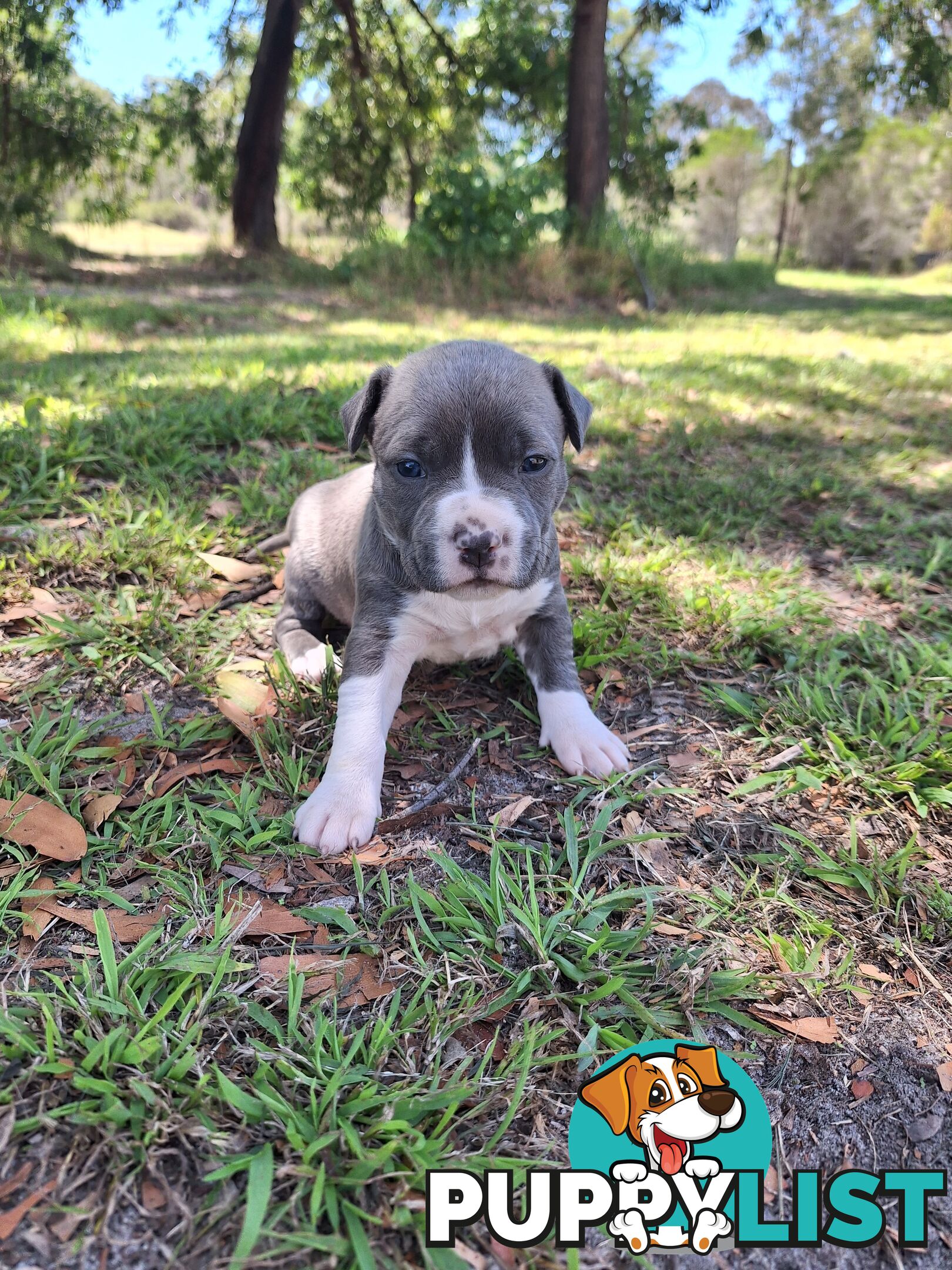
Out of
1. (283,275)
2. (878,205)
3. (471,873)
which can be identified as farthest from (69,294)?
(878,205)

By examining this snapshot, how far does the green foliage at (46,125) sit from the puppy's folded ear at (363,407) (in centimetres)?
1360

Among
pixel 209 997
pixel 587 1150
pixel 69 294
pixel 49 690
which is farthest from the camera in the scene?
pixel 69 294

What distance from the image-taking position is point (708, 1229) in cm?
153

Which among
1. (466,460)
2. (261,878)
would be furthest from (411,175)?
(261,878)

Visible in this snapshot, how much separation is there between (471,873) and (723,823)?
861mm

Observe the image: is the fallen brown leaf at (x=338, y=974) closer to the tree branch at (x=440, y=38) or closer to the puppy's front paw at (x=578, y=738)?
the puppy's front paw at (x=578, y=738)

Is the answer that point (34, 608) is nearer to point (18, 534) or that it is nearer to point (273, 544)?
point (18, 534)

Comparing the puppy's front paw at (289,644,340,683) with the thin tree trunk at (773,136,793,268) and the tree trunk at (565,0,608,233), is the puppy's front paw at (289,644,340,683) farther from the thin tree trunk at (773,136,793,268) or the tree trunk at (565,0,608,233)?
the thin tree trunk at (773,136,793,268)

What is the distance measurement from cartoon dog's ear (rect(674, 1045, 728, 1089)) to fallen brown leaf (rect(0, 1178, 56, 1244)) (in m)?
1.29

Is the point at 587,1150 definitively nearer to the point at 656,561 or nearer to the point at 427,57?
the point at 656,561

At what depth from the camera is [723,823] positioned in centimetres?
253

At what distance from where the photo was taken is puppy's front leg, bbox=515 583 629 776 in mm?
2746

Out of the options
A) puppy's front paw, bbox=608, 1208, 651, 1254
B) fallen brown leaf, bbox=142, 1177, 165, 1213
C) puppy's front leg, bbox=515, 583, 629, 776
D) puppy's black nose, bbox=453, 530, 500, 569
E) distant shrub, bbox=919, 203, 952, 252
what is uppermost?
distant shrub, bbox=919, 203, 952, 252

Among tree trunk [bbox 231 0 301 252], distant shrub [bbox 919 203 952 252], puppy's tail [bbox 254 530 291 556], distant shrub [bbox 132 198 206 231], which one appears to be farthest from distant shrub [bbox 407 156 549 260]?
distant shrub [bbox 919 203 952 252]
